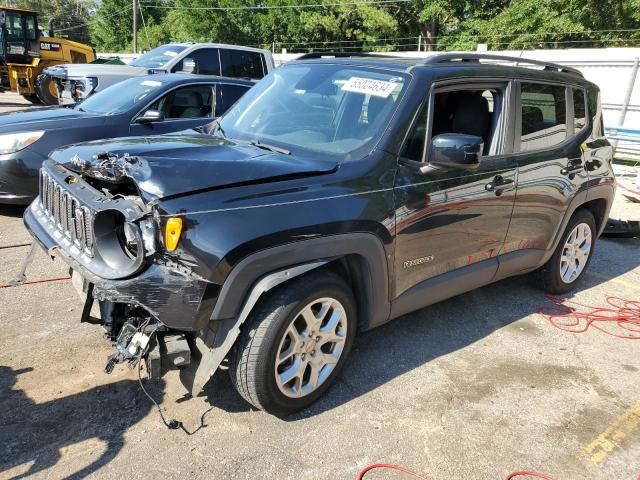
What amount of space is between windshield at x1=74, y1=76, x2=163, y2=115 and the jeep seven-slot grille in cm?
334

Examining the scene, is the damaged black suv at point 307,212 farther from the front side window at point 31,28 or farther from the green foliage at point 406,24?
the green foliage at point 406,24

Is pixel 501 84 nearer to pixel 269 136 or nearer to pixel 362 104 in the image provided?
pixel 362 104

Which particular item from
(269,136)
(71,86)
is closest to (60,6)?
(71,86)

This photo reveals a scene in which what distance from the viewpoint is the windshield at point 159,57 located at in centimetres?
1031

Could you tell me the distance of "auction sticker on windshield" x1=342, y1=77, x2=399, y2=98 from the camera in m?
3.33

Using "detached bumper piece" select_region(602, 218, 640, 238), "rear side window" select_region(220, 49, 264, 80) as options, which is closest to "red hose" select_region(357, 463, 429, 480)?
"detached bumper piece" select_region(602, 218, 640, 238)

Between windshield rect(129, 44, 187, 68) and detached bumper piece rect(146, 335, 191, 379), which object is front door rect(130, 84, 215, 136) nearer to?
windshield rect(129, 44, 187, 68)

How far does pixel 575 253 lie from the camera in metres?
5.03

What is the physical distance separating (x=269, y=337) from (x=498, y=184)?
210cm

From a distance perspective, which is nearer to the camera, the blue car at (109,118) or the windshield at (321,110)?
the windshield at (321,110)

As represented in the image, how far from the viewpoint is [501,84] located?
3.86 m

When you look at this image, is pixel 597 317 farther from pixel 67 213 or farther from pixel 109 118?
pixel 109 118

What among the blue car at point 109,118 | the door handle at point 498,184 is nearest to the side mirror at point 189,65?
the blue car at point 109,118

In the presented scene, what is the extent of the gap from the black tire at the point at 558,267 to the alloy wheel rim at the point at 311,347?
266cm
